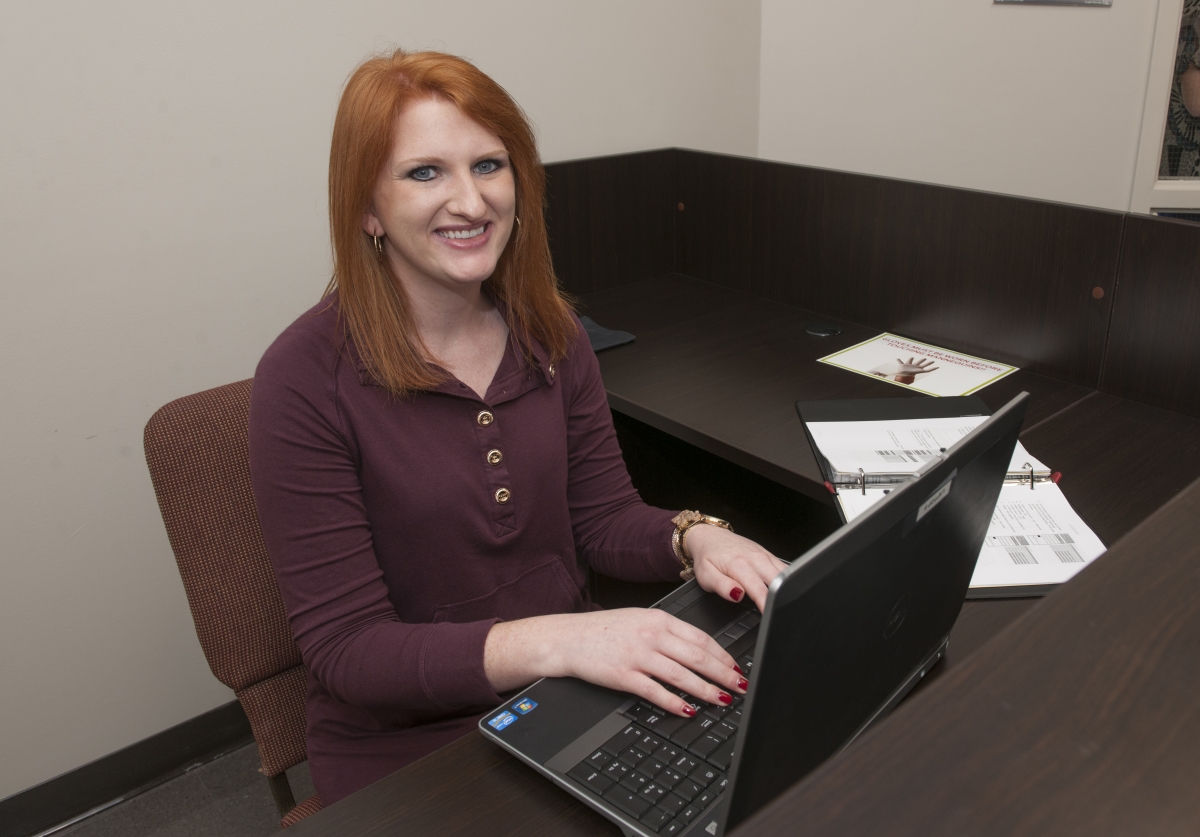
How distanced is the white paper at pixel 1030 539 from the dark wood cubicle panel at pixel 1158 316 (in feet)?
1.32

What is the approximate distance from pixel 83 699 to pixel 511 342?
4.12 ft

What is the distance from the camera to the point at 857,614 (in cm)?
59

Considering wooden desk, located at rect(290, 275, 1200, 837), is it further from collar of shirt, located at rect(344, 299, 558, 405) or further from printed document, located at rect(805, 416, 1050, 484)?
collar of shirt, located at rect(344, 299, 558, 405)

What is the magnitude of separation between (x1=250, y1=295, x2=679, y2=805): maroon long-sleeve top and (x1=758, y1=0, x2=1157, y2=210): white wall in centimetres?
159

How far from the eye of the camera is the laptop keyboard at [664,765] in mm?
721

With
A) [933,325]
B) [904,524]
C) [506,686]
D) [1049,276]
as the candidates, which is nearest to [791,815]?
Result: [904,524]

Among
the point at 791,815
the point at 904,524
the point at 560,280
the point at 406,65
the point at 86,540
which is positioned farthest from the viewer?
the point at 560,280

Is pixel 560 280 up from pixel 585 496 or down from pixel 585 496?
up

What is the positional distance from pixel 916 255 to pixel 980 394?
0.36 m

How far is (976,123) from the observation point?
2385 mm

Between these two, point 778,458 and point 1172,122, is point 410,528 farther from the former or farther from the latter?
point 1172,122

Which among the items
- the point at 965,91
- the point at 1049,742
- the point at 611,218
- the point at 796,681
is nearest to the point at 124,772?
the point at 611,218

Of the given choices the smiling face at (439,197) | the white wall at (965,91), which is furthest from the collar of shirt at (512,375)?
the white wall at (965,91)

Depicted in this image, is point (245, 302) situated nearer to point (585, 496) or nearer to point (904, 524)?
point (585, 496)
